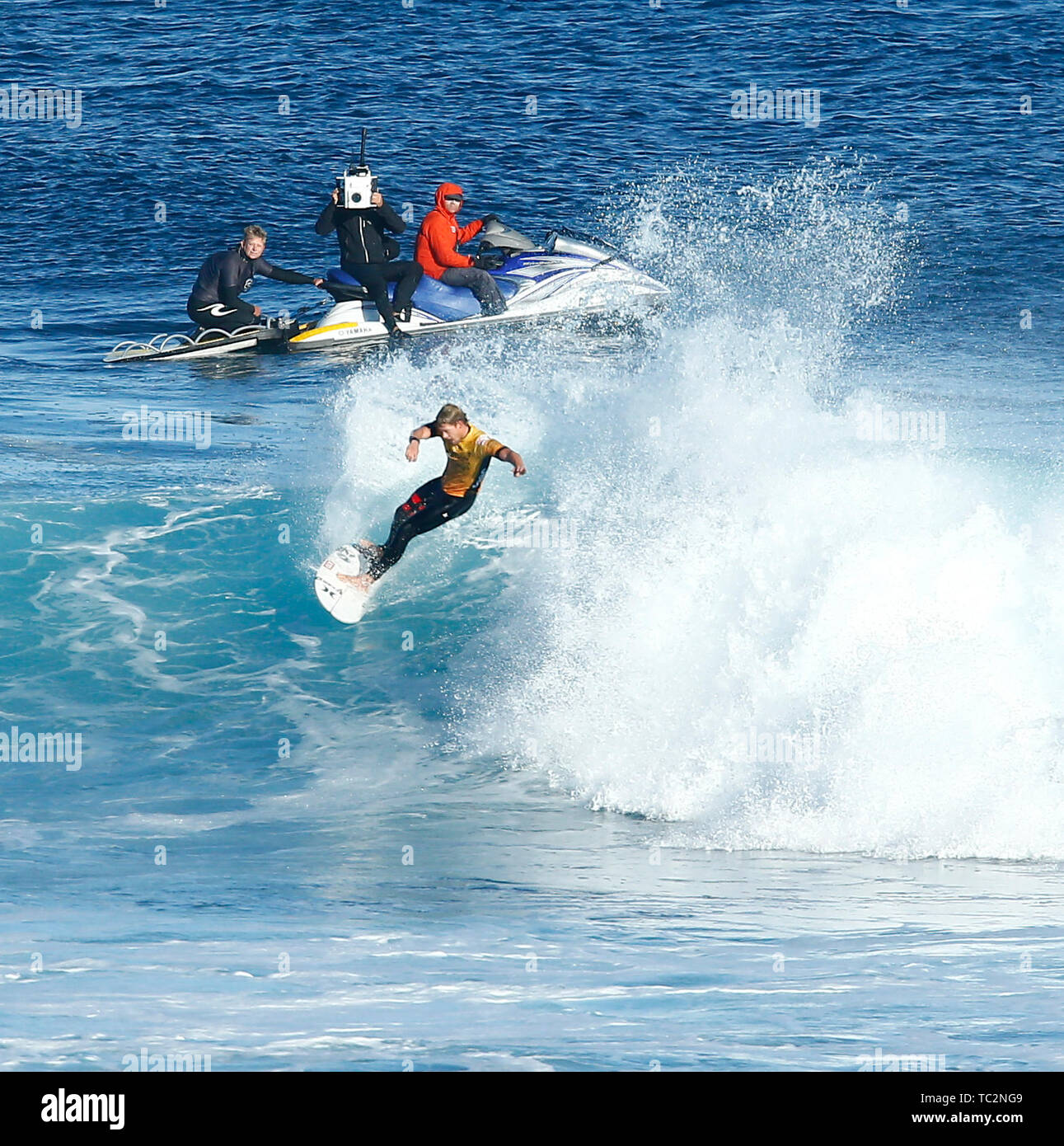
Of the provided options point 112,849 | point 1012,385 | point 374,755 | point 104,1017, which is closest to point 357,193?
point 1012,385

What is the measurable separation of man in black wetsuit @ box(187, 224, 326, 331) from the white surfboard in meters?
7.16

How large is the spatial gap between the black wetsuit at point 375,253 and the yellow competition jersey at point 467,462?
8.07 meters

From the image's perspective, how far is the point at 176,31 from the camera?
1224 inches

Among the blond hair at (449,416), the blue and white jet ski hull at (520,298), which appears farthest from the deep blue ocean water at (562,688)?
the blond hair at (449,416)

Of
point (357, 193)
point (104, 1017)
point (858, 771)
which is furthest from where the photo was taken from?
point (357, 193)

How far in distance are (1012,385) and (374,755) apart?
1188cm

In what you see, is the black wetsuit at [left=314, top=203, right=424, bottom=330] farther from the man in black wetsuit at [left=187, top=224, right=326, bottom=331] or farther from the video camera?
the man in black wetsuit at [left=187, top=224, right=326, bottom=331]

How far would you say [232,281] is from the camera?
18984 mm

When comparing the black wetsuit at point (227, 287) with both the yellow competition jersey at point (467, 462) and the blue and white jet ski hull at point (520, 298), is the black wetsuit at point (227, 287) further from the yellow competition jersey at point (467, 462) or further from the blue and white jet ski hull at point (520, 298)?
the yellow competition jersey at point (467, 462)

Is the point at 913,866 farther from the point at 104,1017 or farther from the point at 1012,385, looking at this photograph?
the point at 1012,385

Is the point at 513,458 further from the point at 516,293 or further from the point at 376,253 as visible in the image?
the point at 516,293

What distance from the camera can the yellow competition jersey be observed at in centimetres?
1098

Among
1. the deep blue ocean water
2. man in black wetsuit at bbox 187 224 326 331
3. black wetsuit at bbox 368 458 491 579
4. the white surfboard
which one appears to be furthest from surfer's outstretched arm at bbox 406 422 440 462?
man in black wetsuit at bbox 187 224 326 331

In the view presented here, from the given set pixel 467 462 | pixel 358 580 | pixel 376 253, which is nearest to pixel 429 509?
pixel 467 462
